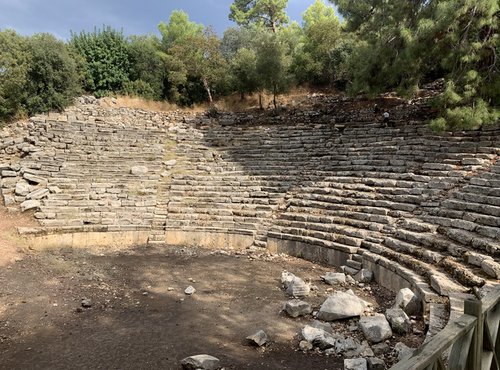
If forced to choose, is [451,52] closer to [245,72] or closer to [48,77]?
[245,72]

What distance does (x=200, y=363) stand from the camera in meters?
4.77

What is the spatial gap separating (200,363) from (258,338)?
1056 mm

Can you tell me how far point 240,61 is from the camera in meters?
22.7

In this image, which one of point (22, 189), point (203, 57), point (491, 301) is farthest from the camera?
point (203, 57)

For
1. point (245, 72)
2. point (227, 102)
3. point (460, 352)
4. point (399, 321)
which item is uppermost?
point (245, 72)

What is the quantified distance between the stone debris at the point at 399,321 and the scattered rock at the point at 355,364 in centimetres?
113

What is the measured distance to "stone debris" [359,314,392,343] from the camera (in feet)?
17.4

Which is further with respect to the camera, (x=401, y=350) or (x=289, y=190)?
(x=289, y=190)

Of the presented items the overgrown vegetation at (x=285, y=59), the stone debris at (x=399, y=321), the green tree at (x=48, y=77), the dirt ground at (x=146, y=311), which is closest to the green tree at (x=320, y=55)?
the overgrown vegetation at (x=285, y=59)

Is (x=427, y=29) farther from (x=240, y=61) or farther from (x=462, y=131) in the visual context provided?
(x=240, y=61)

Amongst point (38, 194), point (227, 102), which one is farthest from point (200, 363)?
point (227, 102)

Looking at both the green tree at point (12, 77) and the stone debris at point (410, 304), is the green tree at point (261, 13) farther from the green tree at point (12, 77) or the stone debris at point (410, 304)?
the stone debris at point (410, 304)

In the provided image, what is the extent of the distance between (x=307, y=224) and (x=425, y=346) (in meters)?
8.81

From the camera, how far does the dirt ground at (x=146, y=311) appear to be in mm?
5215
